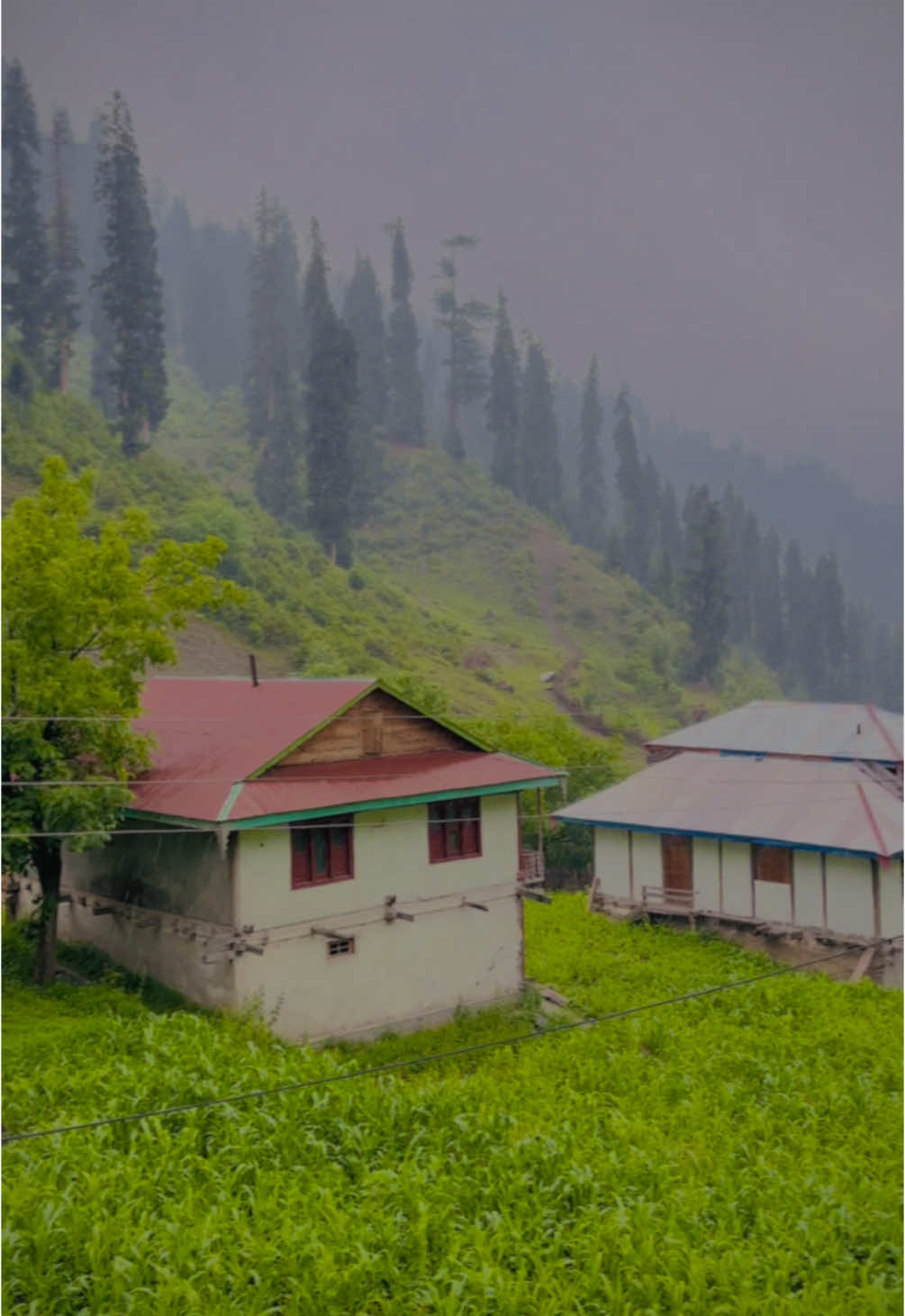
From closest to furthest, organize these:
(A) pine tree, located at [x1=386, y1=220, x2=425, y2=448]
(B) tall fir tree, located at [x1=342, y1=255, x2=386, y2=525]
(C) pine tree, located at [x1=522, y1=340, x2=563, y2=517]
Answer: (B) tall fir tree, located at [x1=342, y1=255, x2=386, y2=525]
(C) pine tree, located at [x1=522, y1=340, x2=563, y2=517]
(A) pine tree, located at [x1=386, y1=220, x2=425, y2=448]

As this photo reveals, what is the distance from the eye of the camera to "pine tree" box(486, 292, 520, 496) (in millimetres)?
21641

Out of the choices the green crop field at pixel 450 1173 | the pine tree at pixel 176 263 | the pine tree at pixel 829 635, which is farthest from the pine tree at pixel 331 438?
the pine tree at pixel 176 263

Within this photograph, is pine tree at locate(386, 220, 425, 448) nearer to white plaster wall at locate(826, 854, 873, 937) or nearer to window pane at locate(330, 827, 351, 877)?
window pane at locate(330, 827, 351, 877)

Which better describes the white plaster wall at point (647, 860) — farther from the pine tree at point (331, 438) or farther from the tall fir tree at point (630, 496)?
the pine tree at point (331, 438)

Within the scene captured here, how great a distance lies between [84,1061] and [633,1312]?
466 centimetres

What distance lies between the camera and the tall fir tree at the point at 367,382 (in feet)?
52.4

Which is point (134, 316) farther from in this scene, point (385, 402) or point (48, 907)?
point (48, 907)

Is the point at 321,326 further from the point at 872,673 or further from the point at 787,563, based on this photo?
the point at 872,673

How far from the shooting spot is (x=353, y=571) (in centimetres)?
1177

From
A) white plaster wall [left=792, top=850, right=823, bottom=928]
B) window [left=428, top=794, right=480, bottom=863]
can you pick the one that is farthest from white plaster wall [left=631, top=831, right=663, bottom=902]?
window [left=428, top=794, right=480, bottom=863]

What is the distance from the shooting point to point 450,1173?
664 cm

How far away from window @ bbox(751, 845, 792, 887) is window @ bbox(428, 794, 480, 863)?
5541mm

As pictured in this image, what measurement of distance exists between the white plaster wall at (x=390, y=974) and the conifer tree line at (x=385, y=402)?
3854mm

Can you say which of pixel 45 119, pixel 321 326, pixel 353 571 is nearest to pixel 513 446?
pixel 321 326
